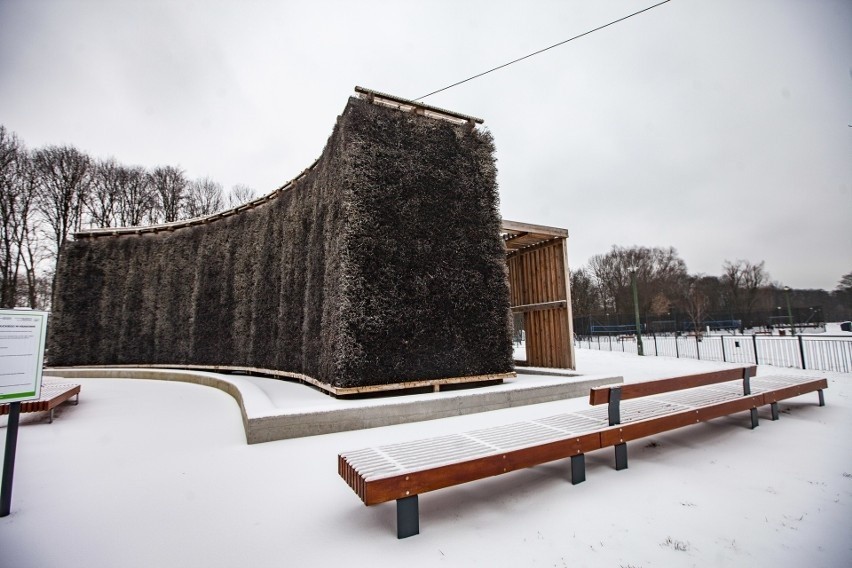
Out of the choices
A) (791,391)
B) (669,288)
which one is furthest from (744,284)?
(791,391)

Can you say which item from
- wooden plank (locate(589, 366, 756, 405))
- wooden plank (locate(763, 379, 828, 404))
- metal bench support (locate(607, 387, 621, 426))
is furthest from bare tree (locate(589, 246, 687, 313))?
metal bench support (locate(607, 387, 621, 426))

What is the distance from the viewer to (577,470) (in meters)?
3.36

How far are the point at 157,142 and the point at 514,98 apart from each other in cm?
2345

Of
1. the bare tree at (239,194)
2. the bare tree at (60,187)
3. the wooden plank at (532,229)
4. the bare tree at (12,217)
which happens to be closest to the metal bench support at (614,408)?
the wooden plank at (532,229)

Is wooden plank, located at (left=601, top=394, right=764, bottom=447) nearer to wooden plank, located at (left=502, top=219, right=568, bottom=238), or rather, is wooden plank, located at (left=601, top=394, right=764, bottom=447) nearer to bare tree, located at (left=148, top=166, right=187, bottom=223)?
wooden plank, located at (left=502, top=219, right=568, bottom=238)

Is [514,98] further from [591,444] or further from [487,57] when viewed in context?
[591,444]

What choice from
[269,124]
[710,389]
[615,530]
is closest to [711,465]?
[615,530]

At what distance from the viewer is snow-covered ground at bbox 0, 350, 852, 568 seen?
2348mm

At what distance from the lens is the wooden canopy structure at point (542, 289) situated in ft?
31.9

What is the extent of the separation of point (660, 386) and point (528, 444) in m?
2.01

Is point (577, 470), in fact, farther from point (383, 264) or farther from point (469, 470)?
point (383, 264)

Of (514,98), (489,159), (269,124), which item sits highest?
(269,124)

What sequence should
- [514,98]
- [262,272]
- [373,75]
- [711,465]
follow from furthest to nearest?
[514,98] < [262,272] < [373,75] < [711,465]

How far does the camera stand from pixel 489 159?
8531 mm
